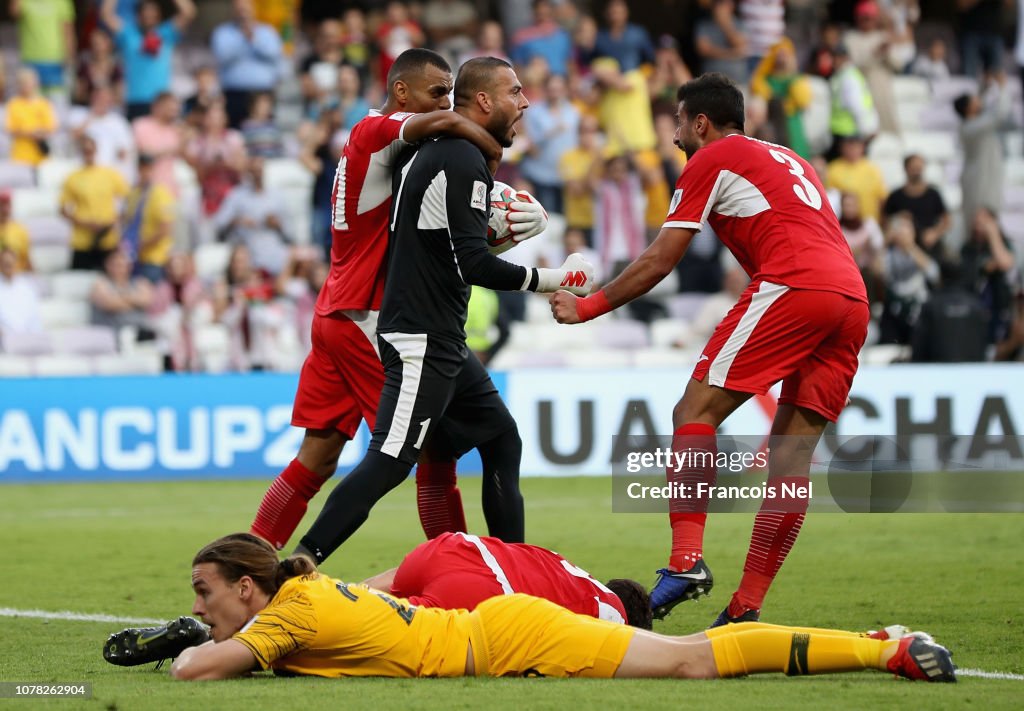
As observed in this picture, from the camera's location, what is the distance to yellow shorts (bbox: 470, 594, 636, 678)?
5180 millimetres

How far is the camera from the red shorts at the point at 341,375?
673cm

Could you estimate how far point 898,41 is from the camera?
65.6 ft

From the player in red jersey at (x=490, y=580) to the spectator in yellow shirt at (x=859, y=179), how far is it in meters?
12.2

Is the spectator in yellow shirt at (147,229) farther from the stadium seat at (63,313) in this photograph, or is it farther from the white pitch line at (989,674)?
the white pitch line at (989,674)

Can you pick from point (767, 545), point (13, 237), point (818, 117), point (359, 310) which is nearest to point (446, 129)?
point (359, 310)

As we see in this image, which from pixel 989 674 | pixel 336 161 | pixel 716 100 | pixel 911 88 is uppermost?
pixel 911 88

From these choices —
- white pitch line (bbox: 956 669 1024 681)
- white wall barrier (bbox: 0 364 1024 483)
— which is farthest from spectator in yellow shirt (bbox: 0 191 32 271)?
white pitch line (bbox: 956 669 1024 681)

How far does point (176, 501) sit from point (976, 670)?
26.6 ft

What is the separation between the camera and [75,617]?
7164 mm

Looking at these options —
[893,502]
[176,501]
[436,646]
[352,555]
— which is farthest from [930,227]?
[436,646]

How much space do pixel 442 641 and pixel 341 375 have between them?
183cm

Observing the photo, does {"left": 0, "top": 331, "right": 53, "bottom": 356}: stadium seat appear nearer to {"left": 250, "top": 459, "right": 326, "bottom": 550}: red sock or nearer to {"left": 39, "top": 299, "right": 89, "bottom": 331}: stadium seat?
{"left": 39, "top": 299, "right": 89, "bottom": 331}: stadium seat

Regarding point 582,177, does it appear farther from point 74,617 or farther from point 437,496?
point 74,617

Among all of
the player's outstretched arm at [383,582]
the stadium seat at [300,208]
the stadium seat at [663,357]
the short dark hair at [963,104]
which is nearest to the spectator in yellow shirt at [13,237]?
the stadium seat at [300,208]
